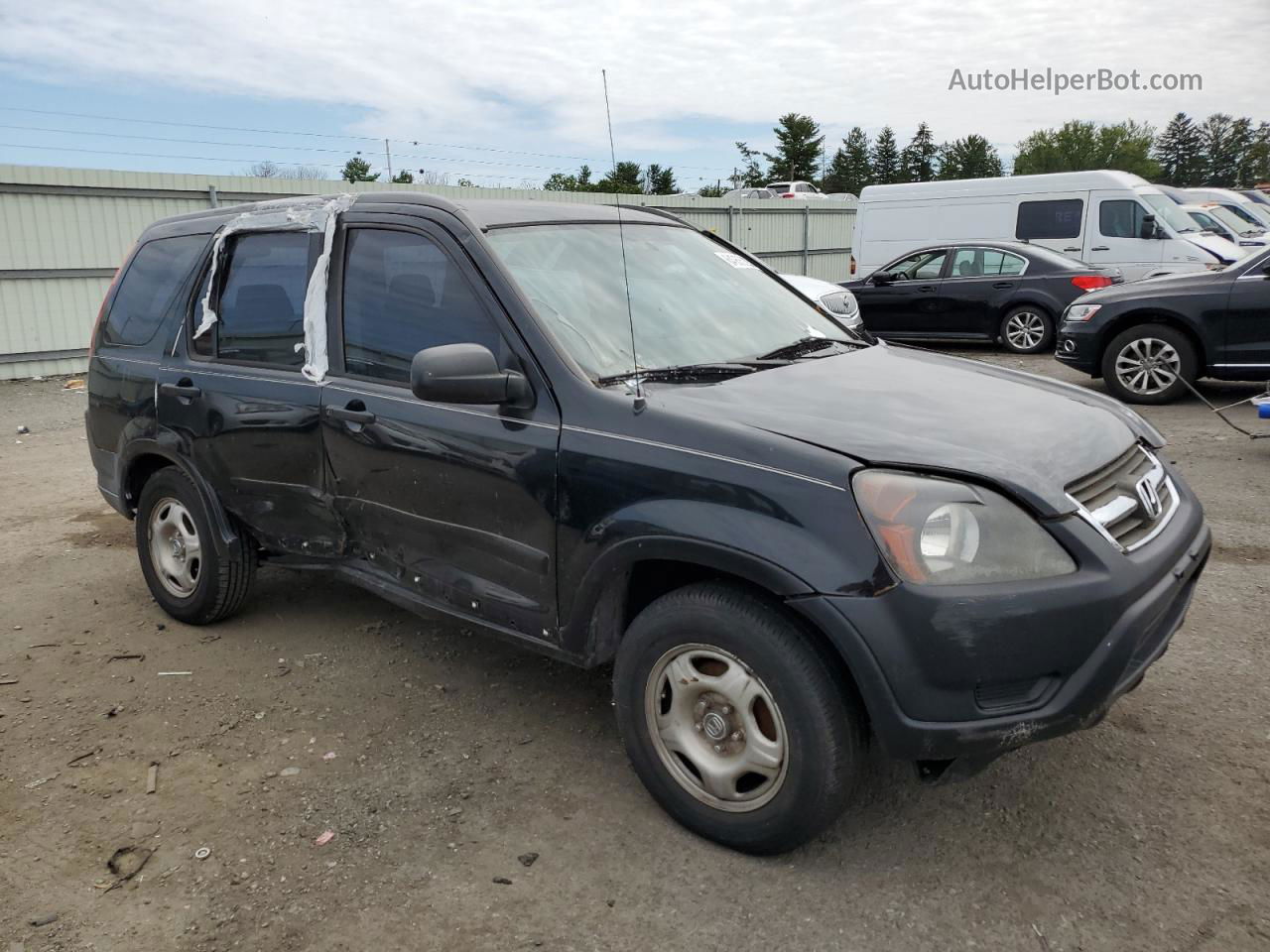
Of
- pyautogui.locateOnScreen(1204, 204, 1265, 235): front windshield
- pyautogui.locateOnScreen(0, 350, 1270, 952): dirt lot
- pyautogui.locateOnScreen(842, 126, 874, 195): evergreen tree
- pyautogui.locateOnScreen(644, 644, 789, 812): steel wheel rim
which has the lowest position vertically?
pyautogui.locateOnScreen(0, 350, 1270, 952): dirt lot

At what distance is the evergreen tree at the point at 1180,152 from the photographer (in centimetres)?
10562

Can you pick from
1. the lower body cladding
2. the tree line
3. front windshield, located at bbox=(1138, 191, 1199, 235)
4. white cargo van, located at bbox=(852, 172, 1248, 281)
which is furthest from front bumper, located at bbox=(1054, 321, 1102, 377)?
the tree line

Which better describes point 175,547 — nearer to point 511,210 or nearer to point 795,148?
point 511,210

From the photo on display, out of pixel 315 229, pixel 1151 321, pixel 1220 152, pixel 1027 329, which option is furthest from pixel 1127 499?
pixel 1220 152

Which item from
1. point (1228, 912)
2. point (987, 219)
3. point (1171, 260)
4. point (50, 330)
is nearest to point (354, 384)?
point (1228, 912)

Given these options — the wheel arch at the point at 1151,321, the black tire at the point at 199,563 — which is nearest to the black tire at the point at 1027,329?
the wheel arch at the point at 1151,321

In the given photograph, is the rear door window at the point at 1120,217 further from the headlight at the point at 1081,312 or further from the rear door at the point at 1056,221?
the headlight at the point at 1081,312

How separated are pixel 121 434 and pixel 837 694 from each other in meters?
3.74

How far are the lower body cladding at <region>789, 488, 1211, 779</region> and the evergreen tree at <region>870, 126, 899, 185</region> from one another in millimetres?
95874

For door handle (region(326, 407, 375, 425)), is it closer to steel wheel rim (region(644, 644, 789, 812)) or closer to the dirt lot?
the dirt lot

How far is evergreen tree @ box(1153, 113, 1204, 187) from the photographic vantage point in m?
106

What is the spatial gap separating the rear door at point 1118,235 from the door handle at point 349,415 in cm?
1319

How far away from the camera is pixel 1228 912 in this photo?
8.07 feet

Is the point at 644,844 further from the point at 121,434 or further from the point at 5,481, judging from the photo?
the point at 5,481
